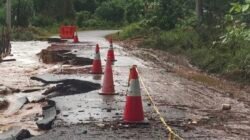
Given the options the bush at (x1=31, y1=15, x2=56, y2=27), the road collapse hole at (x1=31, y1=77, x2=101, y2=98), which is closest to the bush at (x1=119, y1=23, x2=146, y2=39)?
the road collapse hole at (x1=31, y1=77, x2=101, y2=98)

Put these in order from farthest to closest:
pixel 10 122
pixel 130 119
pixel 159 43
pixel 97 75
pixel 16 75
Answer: pixel 159 43, pixel 16 75, pixel 97 75, pixel 10 122, pixel 130 119

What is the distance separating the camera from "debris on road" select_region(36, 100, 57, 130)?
820cm

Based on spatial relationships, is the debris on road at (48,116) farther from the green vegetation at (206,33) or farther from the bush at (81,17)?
the bush at (81,17)

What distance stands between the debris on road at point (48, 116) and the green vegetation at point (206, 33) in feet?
9.90

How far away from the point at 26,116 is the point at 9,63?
9598 mm

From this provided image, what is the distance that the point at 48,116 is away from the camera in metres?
9.02

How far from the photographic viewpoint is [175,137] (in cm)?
735

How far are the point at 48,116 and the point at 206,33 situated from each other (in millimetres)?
15173

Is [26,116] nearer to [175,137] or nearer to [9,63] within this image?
[175,137]

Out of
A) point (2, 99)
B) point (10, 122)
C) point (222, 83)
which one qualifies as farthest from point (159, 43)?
point (10, 122)

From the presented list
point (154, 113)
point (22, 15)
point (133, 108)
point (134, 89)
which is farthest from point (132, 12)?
point (133, 108)

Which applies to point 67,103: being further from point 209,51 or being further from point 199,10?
point 199,10

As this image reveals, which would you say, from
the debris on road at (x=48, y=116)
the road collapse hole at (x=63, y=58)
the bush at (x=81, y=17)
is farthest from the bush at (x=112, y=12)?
the debris on road at (x=48, y=116)

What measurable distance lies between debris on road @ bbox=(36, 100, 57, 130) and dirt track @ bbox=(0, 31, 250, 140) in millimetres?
104
